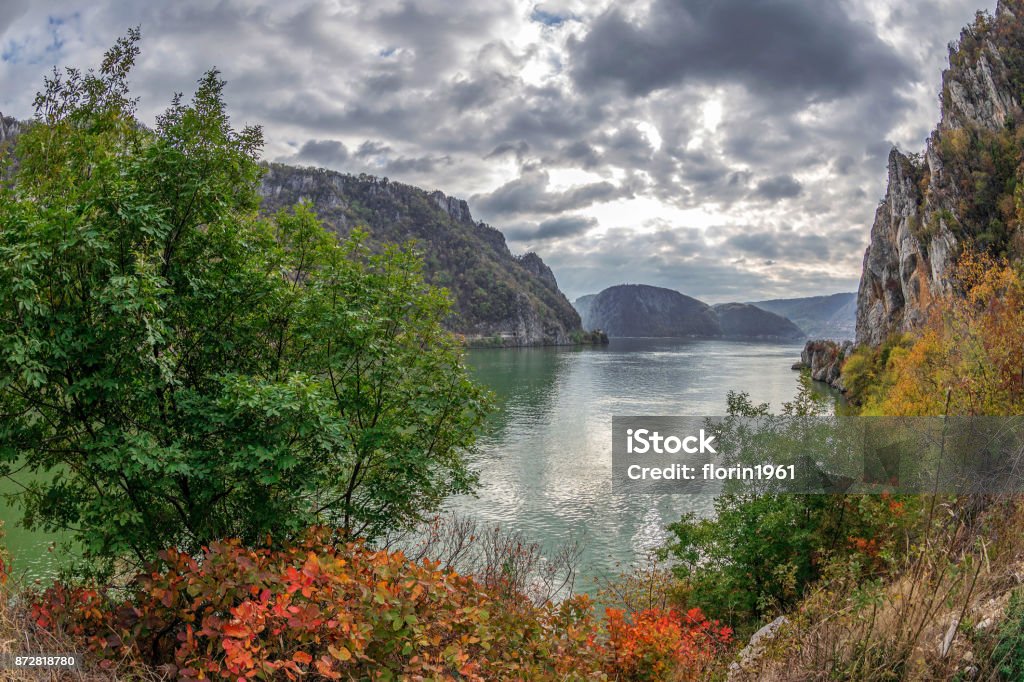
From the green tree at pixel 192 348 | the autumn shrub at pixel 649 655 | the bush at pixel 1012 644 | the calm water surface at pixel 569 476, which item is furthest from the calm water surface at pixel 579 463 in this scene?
the bush at pixel 1012 644

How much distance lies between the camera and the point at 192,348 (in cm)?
717

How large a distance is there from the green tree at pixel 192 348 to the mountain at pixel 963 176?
37340 millimetres

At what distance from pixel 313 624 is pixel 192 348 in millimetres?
4455

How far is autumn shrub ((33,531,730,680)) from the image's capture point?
3.97m

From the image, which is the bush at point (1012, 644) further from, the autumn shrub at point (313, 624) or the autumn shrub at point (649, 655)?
the autumn shrub at point (649, 655)

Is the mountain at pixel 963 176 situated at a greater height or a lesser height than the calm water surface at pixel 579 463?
greater

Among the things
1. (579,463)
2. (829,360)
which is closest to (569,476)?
(579,463)

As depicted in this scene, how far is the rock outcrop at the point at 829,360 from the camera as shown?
253 ft

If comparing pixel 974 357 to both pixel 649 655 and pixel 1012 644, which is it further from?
pixel 1012 644

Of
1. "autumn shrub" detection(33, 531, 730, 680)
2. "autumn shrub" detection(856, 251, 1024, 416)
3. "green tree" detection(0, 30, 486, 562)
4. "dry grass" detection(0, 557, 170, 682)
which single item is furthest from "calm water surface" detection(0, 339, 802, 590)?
"autumn shrub" detection(856, 251, 1024, 416)

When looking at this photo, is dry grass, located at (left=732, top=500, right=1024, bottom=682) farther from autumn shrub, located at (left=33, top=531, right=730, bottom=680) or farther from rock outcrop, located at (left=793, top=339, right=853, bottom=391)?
rock outcrop, located at (left=793, top=339, right=853, bottom=391)

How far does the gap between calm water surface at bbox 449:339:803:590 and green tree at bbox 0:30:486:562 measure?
2533 millimetres

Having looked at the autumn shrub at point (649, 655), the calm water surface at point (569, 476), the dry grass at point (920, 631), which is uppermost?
the dry grass at point (920, 631)

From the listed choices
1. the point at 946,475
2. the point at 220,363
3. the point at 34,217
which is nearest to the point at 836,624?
the point at 220,363
